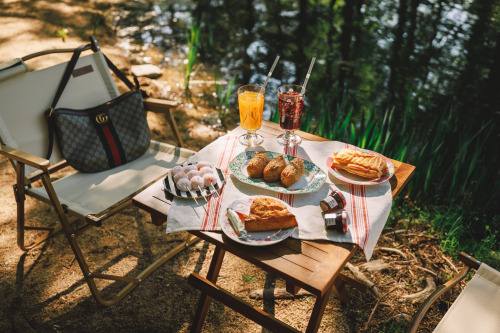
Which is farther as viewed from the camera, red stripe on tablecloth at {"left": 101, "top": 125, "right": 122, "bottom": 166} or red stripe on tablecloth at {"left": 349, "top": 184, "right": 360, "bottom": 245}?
red stripe on tablecloth at {"left": 101, "top": 125, "right": 122, "bottom": 166}

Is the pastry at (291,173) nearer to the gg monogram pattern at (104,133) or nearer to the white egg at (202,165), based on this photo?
the white egg at (202,165)

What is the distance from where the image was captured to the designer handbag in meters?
2.29

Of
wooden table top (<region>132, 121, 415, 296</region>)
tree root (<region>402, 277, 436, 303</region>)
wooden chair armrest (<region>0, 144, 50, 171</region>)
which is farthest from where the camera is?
tree root (<region>402, 277, 436, 303</region>)

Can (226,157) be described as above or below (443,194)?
above

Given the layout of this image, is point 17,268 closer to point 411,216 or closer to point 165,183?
point 165,183

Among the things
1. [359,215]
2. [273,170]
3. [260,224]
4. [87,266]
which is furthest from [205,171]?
[87,266]

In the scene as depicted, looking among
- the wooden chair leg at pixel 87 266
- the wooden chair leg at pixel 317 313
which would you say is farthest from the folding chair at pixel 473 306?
the wooden chair leg at pixel 87 266

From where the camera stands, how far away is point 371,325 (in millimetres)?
2102

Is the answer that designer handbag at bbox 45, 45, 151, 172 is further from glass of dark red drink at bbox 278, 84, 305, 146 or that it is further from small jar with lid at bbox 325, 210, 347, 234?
small jar with lid at bbox 325, 210, 347, 234

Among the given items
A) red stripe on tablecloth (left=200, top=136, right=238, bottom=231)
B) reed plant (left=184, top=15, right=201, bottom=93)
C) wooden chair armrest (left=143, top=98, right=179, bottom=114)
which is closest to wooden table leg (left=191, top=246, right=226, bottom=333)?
red stripe on tablecloth (left=200, top=136, right=238, bottom=231)

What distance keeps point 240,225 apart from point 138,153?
54.4 inches

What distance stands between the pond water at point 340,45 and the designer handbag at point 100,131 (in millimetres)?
1625

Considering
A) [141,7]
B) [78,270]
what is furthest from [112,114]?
[141,7]

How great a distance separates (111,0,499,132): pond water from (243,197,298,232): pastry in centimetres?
272
